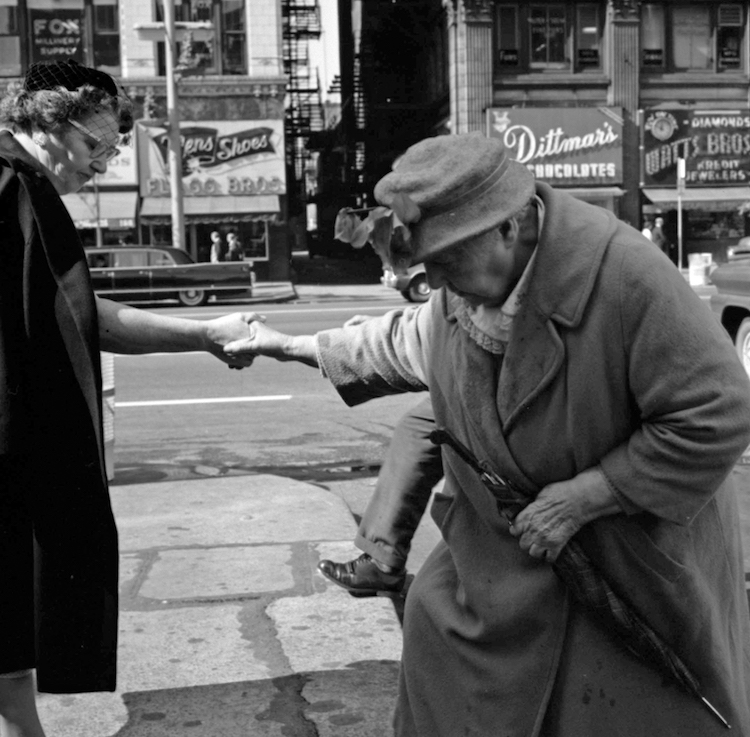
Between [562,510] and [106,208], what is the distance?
31.1 m

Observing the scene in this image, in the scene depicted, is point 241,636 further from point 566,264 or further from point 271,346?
point 566,264

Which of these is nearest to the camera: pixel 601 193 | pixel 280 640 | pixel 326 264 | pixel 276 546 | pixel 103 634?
pixel 103 634

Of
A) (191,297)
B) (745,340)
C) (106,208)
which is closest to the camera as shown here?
(745,340)

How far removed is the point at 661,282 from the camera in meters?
2.13

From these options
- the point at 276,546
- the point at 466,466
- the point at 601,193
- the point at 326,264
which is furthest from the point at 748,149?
the point at 466,466

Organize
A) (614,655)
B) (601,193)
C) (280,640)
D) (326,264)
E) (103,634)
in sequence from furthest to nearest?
(326,264)
(601,193)
(280,640)
(103,634)
(614,655)

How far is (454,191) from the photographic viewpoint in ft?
6.86

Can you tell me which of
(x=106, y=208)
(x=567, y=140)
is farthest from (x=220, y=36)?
(x=567, y=140)

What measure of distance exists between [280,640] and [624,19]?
3307cm

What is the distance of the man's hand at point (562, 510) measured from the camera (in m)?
2.20

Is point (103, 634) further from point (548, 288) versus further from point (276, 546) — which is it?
point (276, 546)

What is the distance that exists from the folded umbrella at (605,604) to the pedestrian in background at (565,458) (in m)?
0.01

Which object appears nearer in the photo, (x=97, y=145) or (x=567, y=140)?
(x=97, y=145)

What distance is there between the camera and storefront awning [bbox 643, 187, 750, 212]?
111ft
